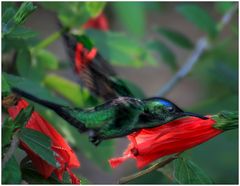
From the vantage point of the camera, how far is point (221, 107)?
2229 mm

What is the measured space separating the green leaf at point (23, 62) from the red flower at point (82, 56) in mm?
214

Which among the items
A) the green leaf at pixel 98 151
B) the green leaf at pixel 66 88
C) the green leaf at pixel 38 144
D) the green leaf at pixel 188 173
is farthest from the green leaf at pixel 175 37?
the green leaf at pixel 38 144

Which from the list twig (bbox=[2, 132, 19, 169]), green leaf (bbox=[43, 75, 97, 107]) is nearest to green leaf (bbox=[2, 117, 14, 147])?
twig (bbox=[2, 132, 19, 169])

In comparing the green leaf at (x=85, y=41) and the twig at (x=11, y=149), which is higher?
the green leaf at (x=85, y=41)

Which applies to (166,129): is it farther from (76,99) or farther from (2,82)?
(76,99)

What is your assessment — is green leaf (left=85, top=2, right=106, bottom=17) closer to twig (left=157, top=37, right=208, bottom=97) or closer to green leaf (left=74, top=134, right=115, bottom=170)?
green leaf (left=74, top=134, right=115, bottom=170)

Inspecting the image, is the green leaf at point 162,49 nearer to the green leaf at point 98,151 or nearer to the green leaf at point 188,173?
the green leaf at point 98,151

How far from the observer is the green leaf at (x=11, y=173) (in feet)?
2.25

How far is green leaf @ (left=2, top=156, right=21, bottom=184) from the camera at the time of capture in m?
0.69

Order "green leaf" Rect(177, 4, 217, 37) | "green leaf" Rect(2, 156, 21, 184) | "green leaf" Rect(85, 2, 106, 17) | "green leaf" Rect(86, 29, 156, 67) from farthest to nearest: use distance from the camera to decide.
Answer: "green leaf" Rect(177, 4, 217, 37) → "green leaf" Rect(86, 29, 156, 67) → "green leaf" Rect(85, 2, 106, 17) → "green leaf" Rect(2, 156, 21, 184)

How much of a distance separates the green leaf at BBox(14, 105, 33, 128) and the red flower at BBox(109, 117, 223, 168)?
13 cm

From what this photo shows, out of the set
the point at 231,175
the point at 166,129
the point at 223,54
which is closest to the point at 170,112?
the point at 166,129

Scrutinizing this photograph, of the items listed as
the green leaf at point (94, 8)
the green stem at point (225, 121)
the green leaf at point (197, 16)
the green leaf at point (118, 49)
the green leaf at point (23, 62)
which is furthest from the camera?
the green leaf at point (197, 16)

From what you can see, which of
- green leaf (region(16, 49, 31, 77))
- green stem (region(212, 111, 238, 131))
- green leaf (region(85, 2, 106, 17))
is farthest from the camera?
green leaf (region(85, 2, 106, 17))
